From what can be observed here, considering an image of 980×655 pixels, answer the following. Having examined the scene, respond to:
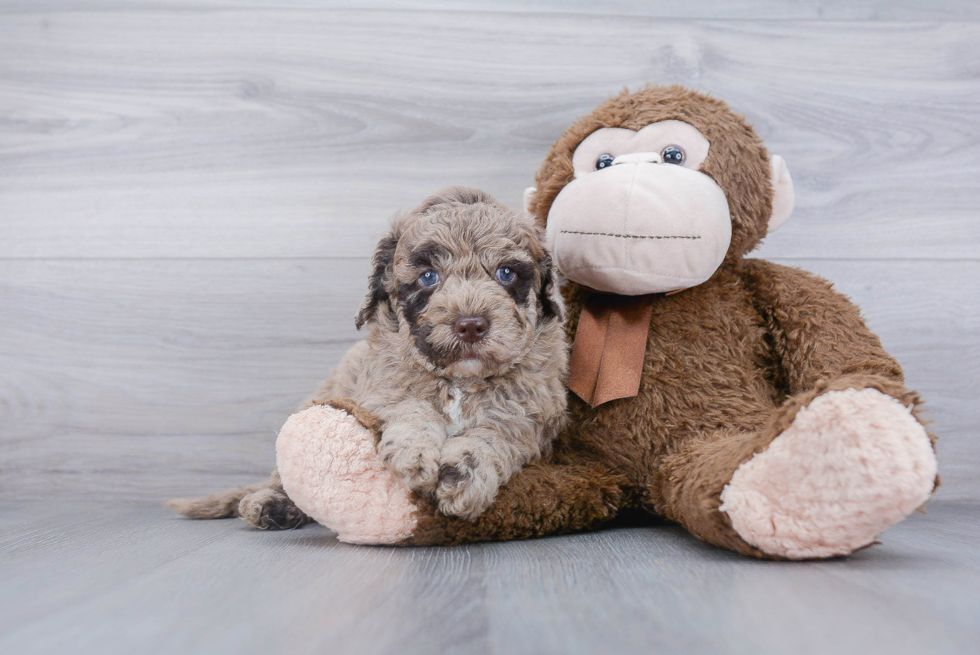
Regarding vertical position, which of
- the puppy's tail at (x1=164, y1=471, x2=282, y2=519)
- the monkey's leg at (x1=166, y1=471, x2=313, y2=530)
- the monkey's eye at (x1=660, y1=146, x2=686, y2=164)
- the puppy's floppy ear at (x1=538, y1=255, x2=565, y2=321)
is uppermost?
the monkey's eye at (x1=660, y1=146, x2=686, y2=164)

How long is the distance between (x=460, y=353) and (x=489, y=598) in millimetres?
367

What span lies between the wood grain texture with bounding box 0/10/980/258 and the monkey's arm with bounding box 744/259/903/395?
0.47m

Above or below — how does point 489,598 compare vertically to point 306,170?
below

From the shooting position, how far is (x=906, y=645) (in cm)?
67

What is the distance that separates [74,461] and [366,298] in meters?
0.99

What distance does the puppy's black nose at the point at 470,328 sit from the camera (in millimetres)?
1049

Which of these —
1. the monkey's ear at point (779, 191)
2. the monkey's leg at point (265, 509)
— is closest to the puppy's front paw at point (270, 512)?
the monkey's leg at point (265, 509)

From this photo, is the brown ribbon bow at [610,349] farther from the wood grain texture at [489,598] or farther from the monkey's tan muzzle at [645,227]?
the wood grain texture at [489,598]

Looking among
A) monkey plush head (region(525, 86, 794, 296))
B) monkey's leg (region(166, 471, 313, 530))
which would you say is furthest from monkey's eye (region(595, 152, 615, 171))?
monkey's leg (region(166, 471, 313, 530))

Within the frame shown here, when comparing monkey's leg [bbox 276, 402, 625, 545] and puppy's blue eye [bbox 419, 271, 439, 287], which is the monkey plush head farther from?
monkey's leg [bbox 276, 402, 625, 545]

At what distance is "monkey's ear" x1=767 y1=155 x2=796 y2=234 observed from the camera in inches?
51.1

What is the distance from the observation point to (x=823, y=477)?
85cm

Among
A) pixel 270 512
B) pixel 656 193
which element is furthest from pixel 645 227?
pixel 270 512

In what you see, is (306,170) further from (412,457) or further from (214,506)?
(412,457)
